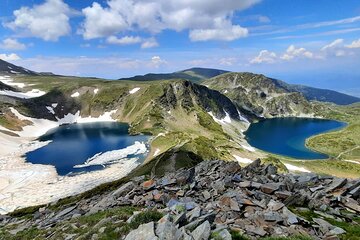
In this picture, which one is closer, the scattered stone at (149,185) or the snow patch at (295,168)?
the scattered stone at (149,185)

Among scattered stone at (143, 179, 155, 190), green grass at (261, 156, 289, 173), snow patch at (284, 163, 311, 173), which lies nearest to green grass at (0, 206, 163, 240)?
scattered stone at (143, 179, 155, 190)

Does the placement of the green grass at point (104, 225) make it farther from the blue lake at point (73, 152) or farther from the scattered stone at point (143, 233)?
the blue lake at point (73, 152)

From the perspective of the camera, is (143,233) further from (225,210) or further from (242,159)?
(242,159)

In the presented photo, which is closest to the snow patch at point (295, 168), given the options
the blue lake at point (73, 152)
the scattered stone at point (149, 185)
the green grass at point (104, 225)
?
the blue lake at point (73, 152)

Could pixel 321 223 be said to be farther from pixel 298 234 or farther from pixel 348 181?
pixel 348 181

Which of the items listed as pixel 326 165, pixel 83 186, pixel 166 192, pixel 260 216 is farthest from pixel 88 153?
pixel 260 216

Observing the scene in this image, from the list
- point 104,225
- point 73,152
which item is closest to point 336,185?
point 104,225
